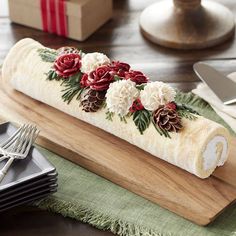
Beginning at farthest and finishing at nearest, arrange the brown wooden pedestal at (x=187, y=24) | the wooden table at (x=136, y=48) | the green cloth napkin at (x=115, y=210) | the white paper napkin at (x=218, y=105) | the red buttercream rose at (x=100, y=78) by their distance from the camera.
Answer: the brown wooden pedestal at (x=187, y=24), the wooden table at (x=136, y=48), the white paper napkin at (x=218, y=105), the red buttercream rose at (x=100, y=78), the green cloth napkin at (x=115, y=210)

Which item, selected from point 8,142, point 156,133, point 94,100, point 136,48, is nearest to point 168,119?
point 156,133

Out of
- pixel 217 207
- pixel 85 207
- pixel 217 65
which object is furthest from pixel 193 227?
pixel 217 65

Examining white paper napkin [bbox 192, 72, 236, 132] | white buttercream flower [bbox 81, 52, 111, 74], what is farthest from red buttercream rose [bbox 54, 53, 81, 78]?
white paper napkin [bbox 192, 72, 236, 132]

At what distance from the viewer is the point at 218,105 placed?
147 cm

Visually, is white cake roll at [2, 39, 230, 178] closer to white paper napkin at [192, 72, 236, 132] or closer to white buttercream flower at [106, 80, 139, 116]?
white buttercream flower at [106, 80, 139, 116]

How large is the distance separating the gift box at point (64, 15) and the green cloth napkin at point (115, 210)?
52cm

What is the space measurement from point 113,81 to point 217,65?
1.28 ft

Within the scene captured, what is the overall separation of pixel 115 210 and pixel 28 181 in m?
0.14

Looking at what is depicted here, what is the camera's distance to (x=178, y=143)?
4.14ft

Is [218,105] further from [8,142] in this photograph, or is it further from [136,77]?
[8,142]

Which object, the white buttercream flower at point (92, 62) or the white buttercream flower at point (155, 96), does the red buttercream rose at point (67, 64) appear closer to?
the white buttercream flower at point (92, 62)

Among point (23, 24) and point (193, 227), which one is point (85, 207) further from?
point (23, 24)

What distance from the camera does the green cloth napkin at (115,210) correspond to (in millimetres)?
1208

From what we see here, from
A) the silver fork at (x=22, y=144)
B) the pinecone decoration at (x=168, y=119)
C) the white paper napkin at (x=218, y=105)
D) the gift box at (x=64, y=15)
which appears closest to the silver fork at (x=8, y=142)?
the silver fork at (x=22, y=144)
